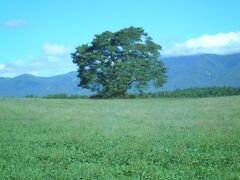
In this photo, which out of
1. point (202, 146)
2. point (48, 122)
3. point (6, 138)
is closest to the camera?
point (202, 146)

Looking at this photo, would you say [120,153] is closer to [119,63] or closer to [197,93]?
[119,63]

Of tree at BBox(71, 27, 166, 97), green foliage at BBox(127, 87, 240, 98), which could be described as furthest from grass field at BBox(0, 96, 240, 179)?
green foliage at BBox(127, 87, 240, 98)

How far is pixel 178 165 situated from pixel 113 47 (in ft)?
225

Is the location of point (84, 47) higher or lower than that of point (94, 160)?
higher

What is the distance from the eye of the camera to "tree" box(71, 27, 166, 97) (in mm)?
80938

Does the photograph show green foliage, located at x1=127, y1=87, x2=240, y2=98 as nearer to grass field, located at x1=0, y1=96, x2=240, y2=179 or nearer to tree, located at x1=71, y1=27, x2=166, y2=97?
tree, located at x1=71, y1=27, x2=166, y2=97

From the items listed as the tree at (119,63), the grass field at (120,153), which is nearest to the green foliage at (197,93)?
the tree at (119,63)

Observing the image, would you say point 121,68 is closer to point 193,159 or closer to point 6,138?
point 6,138

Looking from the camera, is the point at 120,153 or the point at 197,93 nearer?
the point at 120,153

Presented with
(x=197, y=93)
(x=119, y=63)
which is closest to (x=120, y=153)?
(x=119, y=63)

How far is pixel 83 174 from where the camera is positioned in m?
14.3

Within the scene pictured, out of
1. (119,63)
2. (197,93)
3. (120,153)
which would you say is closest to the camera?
(120,153)

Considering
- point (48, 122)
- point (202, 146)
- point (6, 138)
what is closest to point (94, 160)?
point (202, 146)

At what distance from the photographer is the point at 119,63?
264 feet
